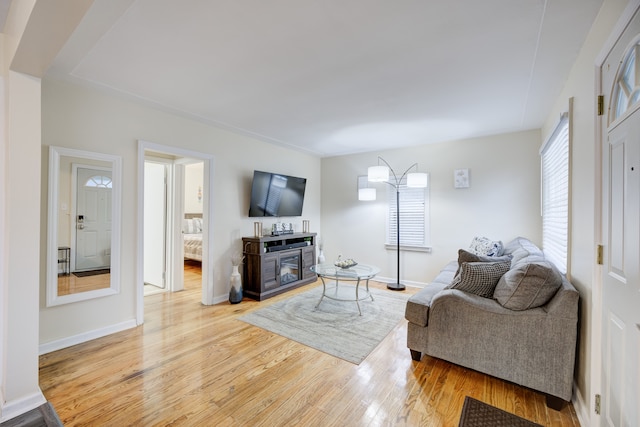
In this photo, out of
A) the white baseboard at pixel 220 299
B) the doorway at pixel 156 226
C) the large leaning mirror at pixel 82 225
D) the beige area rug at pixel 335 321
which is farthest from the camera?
the doorway at pixel 156 226

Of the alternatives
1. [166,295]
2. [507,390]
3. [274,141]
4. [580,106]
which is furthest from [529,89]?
[166,295]

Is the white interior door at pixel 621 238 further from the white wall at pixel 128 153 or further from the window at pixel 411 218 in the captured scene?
the white wall at pixel 128 153

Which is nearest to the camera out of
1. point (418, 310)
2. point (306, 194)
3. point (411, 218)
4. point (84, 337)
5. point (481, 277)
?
point (481, 277)

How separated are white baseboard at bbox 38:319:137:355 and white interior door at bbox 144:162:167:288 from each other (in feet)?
5.46

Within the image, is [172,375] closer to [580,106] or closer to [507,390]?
[507,390]

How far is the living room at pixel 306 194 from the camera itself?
178cm

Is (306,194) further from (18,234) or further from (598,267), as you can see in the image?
(598,267)

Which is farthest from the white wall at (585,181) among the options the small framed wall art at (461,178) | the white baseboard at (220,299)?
the white baseboard at (220,299)

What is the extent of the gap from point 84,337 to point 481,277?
3687 mm

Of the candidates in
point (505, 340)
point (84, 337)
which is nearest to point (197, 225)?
point (84, 337)

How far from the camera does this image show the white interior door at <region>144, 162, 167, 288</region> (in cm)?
448

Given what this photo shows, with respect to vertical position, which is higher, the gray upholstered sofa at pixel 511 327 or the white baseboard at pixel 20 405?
the gray upholstered sofa at pixel 511 327

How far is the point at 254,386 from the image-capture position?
2.05 meters

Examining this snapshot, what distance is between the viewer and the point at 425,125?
147 inches
